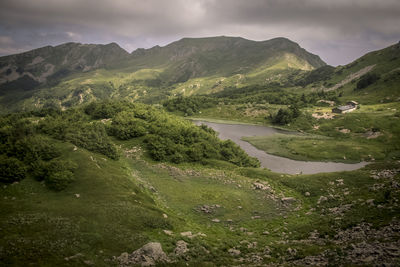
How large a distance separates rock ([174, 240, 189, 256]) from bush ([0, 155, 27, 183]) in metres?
22.2

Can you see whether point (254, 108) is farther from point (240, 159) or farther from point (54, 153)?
point (54, 153)

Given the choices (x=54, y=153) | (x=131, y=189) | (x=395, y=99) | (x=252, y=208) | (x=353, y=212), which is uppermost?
(x=395, y=99)

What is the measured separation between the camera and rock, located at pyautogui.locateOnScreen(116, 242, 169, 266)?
63.6ft

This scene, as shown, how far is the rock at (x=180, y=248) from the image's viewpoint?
71.2 ft

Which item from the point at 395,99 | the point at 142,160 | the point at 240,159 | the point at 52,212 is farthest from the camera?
the point at 395,99

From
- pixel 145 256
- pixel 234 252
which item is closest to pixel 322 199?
pixel 234 252

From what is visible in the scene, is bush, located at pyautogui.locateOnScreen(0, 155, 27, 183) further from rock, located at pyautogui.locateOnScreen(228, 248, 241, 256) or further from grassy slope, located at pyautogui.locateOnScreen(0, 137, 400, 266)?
rock, located at pyautogui.locateOnScreen(228, 248, 241, 256)

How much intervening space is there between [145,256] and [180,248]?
3753 millimetres

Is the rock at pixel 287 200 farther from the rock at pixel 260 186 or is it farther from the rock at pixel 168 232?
the rock at pixel 168 232

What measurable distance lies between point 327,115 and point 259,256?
143980 mm

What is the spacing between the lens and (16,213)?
910 inches

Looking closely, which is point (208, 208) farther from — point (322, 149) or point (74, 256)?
point (322, 149)

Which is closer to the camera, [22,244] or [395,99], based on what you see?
[22,244]

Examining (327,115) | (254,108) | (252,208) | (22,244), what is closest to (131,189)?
(22,244)
